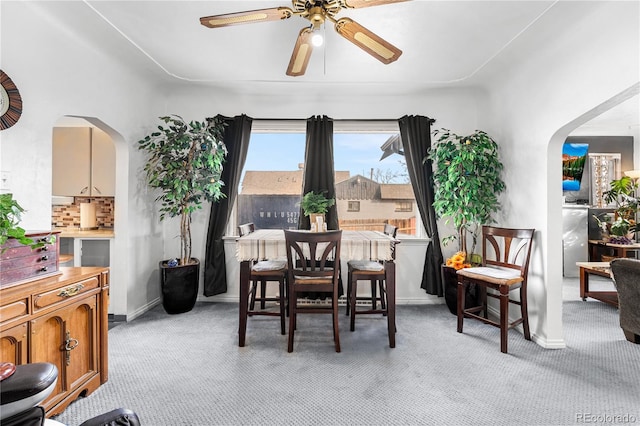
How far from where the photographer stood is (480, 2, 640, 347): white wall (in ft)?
6.81

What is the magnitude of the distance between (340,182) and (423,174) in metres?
1.03

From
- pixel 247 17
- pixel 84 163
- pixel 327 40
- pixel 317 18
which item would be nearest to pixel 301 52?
pixel 317 18

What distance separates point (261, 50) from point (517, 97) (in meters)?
2.51

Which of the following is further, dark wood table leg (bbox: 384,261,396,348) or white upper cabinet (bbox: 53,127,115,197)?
white upper cabinet (bbox: 53,127,115,197)

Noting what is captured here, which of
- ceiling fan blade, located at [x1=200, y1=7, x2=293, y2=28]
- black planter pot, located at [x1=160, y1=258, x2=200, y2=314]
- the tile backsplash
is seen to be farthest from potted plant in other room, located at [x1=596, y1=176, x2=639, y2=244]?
the tile backsplash

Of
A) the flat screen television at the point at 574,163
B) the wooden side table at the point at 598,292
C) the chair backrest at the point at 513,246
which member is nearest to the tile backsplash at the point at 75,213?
the chair backrest at the point at 513,246

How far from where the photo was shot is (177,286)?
337 centimetres

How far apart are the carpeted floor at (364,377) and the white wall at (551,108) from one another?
1.70ft

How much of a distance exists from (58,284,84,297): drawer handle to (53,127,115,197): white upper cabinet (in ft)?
6.74

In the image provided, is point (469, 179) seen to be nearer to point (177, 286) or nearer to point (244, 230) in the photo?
point (244, 230)

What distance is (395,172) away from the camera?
404cm

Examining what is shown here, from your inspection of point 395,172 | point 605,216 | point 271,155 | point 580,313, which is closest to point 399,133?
point 395,172

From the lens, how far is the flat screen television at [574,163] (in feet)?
18.7

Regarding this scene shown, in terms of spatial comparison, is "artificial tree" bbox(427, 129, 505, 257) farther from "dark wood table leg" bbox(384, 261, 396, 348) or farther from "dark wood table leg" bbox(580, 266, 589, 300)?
"dark wood table leg" bbox(580, 266, 589, 300)
